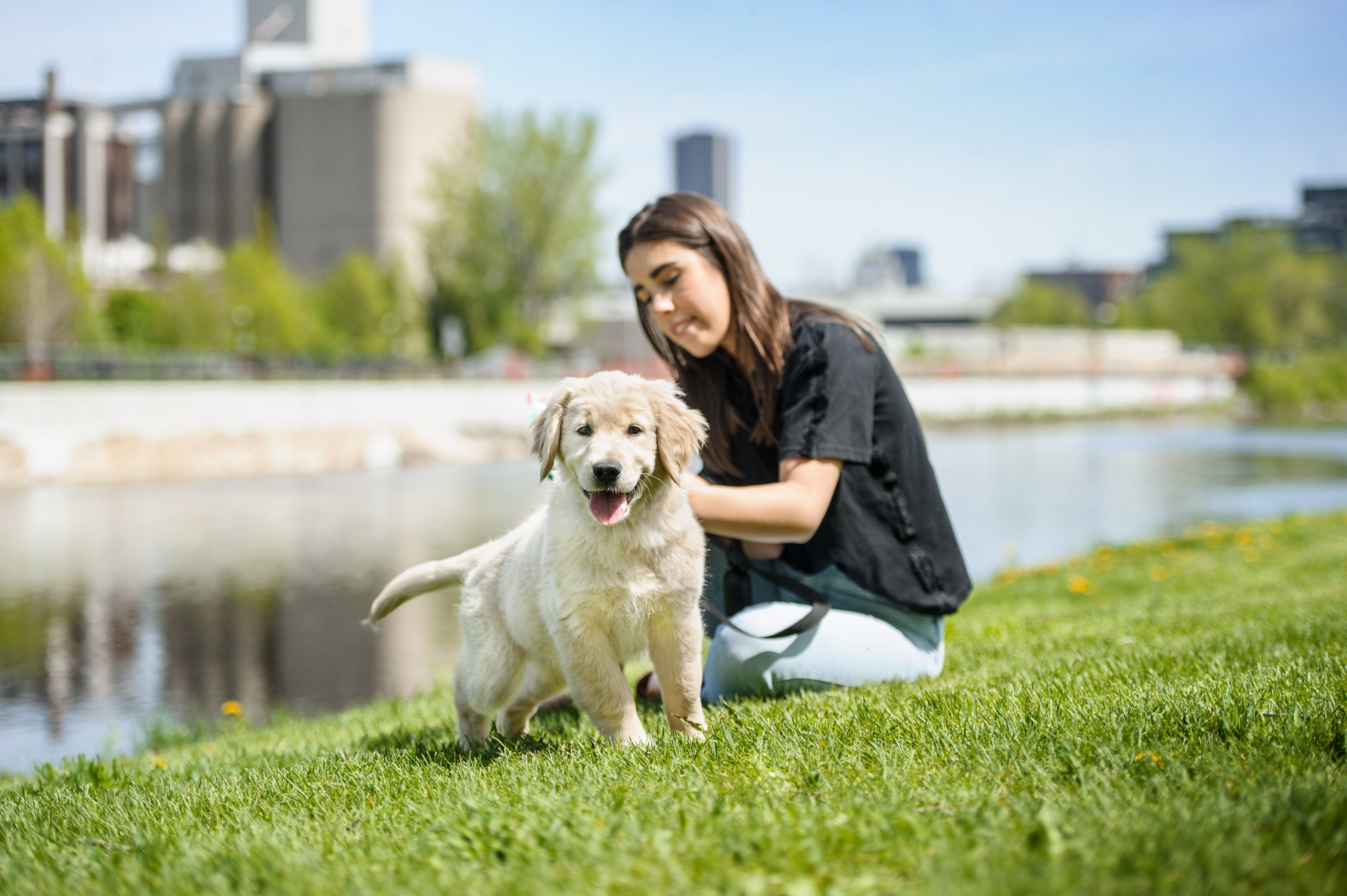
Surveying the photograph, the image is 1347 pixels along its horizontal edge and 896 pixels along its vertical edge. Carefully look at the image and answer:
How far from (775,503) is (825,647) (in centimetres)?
74

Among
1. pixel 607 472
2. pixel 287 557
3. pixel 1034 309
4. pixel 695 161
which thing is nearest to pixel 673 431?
pixel 607 472

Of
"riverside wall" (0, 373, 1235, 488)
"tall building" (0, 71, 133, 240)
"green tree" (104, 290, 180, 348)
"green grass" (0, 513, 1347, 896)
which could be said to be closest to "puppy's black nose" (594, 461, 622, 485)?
"green grass" (0, 513, 1347, 896)

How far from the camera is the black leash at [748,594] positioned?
4438mm

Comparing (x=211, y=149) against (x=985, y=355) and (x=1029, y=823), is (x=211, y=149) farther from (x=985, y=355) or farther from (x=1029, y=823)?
(x=1029, y=823)

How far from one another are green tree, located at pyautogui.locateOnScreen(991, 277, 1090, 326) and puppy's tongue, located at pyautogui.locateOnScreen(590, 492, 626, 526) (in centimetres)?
10103

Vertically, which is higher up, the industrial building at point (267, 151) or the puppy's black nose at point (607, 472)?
the industrial building at point (267, 151)

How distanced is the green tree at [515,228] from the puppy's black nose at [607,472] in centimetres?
5095

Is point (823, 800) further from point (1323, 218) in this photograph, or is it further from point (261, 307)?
point (1323, 218)

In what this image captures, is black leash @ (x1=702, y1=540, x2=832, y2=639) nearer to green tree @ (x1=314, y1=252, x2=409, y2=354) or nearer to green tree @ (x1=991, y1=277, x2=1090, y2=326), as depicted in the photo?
green tree @ (x1=314, y1=252, x2=409, y2=354)

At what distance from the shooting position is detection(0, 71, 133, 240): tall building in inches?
3541

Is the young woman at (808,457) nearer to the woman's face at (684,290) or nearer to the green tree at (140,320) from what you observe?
the woman's face at (684,290)

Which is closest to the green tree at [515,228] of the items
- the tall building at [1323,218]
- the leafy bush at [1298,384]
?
the leafy bush at [1298,384]

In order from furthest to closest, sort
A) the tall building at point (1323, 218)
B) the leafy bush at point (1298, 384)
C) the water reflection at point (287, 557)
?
the tall building at point (1323, 218) < the leafy bush at point (1298, 384) < the water reflection at point (287, 557)

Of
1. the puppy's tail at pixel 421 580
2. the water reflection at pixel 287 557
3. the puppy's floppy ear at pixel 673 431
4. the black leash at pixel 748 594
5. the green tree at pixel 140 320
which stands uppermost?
the green tree at pixel 140 320
